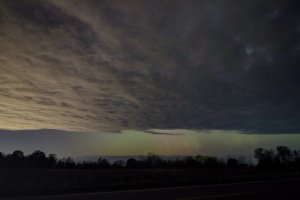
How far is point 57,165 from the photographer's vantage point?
211 feet

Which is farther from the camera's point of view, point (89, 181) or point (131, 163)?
point (131, 163)

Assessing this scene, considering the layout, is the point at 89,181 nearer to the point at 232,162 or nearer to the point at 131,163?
the point at 131,163

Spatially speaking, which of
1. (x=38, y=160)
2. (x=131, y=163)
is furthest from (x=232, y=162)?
(x=38, y=160)

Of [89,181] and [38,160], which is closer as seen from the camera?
[89,181]

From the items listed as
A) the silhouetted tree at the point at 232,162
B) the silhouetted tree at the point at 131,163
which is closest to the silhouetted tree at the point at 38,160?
the silhouetted tree at the point at 131,163

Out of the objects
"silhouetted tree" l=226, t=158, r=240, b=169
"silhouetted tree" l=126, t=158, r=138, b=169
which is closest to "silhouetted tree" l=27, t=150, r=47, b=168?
"silhouetted tree" l=126, t=158, r=138, b=169

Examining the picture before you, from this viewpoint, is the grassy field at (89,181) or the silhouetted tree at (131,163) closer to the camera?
the grassy field at (89,181)

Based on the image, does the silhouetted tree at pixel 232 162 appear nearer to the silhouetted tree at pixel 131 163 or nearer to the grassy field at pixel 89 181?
the silhouetted tree at pixel 131 163

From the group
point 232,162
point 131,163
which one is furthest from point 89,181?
point 232,162

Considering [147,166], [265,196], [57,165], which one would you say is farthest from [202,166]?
[265,196]

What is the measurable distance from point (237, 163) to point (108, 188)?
5257 cm

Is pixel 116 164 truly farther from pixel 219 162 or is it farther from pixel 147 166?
pixel 219 162

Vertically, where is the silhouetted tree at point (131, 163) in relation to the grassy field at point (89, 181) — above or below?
above

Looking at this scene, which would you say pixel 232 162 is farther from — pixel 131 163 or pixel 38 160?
pixel 38 160
